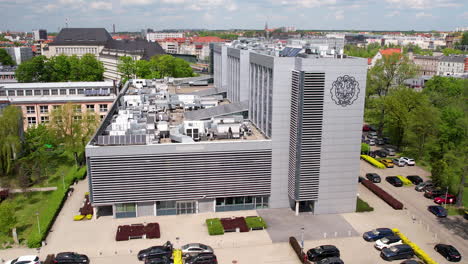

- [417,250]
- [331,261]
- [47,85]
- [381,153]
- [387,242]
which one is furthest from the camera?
[47,85]

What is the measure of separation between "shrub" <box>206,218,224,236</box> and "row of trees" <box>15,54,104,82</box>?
78314mm

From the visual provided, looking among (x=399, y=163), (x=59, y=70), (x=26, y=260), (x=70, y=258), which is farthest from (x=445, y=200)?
(x=59, y=70)

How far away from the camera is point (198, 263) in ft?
114

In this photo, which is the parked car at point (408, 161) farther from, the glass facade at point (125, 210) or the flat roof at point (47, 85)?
the flat roof at point (47, 85)

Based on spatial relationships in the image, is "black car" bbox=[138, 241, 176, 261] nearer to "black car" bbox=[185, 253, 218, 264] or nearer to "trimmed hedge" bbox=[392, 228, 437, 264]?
"black car" bbox=[185, 253, 218, 264]

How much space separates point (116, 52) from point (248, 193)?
11555cm

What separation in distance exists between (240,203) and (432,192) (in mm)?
24221

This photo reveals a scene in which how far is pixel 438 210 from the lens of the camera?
4528 cm

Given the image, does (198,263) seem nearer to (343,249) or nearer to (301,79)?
(343,249)

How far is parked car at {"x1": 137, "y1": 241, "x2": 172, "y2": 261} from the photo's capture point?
117 ft

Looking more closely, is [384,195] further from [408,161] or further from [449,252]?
[408,161]

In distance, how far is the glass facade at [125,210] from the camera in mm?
43500

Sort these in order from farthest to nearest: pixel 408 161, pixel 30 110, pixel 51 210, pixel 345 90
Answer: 1. pixel 30 110
2. pixel 408 161
3. pixel 51 210
4. pixel 345 90

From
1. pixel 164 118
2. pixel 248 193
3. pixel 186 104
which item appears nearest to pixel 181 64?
pixel 186 104
